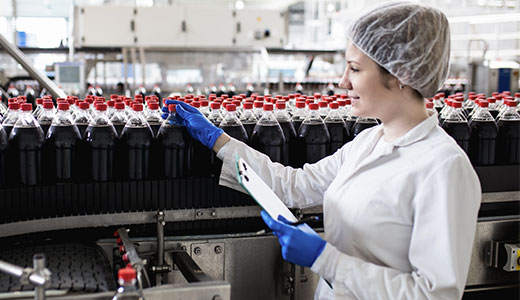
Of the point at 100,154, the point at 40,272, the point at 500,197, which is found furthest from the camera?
the point at 500,197

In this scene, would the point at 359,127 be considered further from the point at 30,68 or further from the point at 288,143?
the point at 30,68

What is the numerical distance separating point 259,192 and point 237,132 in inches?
21.3

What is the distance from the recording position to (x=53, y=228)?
171 centimetres

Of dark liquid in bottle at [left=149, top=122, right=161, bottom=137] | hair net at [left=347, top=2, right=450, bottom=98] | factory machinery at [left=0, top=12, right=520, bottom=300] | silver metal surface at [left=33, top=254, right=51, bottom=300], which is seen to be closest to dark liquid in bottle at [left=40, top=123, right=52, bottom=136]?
factory machinery at [left=0, top=12, right=520, bottom=300]

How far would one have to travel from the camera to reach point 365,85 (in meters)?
1.45

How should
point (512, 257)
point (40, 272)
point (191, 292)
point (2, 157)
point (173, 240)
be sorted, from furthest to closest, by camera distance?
point (512, 257) < point (173, 240) < point (2, 157) < point (191, 292) < point (40, 272)

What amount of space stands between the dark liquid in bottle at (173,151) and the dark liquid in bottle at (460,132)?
102 centimetres

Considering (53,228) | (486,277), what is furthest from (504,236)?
(53,228)

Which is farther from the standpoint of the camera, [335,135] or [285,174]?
[335,135]

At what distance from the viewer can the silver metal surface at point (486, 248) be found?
2.14 meters

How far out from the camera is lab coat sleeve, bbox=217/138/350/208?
1797mm

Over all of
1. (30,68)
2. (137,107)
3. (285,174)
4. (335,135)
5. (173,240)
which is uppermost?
(30,68)

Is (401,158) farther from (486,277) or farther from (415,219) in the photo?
(486,277)

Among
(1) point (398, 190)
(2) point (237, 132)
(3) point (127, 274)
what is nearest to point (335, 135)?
(2) point (237, 132)
